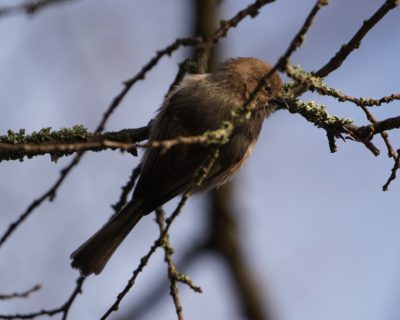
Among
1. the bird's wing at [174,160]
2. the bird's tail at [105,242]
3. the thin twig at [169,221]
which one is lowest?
the thin twig at [169,221]

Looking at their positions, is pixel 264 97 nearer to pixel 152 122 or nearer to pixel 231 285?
pixel 152 122

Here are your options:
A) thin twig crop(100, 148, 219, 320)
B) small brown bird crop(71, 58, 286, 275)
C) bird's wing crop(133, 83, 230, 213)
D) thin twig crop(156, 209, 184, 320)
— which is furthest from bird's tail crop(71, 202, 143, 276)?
thin twig crop(100, 148, 219, 320)

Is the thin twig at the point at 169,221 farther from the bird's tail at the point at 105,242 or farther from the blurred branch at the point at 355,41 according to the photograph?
the blurred branch at the point at 355,41

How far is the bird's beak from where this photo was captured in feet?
12.8

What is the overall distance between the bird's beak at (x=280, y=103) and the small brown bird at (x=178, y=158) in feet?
0.03

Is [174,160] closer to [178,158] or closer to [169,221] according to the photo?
[178,158]

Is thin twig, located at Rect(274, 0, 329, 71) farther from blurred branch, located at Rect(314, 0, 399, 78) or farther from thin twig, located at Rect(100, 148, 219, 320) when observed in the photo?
blurred branch, located at Rect(314, 0, 399, 78)

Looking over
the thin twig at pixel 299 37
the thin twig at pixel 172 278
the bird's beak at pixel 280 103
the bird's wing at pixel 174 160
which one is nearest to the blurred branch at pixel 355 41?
the bird's beak at pixel 280 103

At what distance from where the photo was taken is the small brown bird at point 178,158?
12.0ft

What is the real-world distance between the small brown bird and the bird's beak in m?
0.01

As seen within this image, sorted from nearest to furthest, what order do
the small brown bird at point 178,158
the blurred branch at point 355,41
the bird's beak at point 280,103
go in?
1. the blurred branch at point 355,41
2. the small brown bird at point 178,158
3. the bird's beak at point 280,103

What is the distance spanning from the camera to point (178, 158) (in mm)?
3719

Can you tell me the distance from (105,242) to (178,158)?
2.19 feet

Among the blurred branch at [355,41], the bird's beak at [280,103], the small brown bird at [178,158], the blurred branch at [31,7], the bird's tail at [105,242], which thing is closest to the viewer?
the blurred branch at [31,7]
